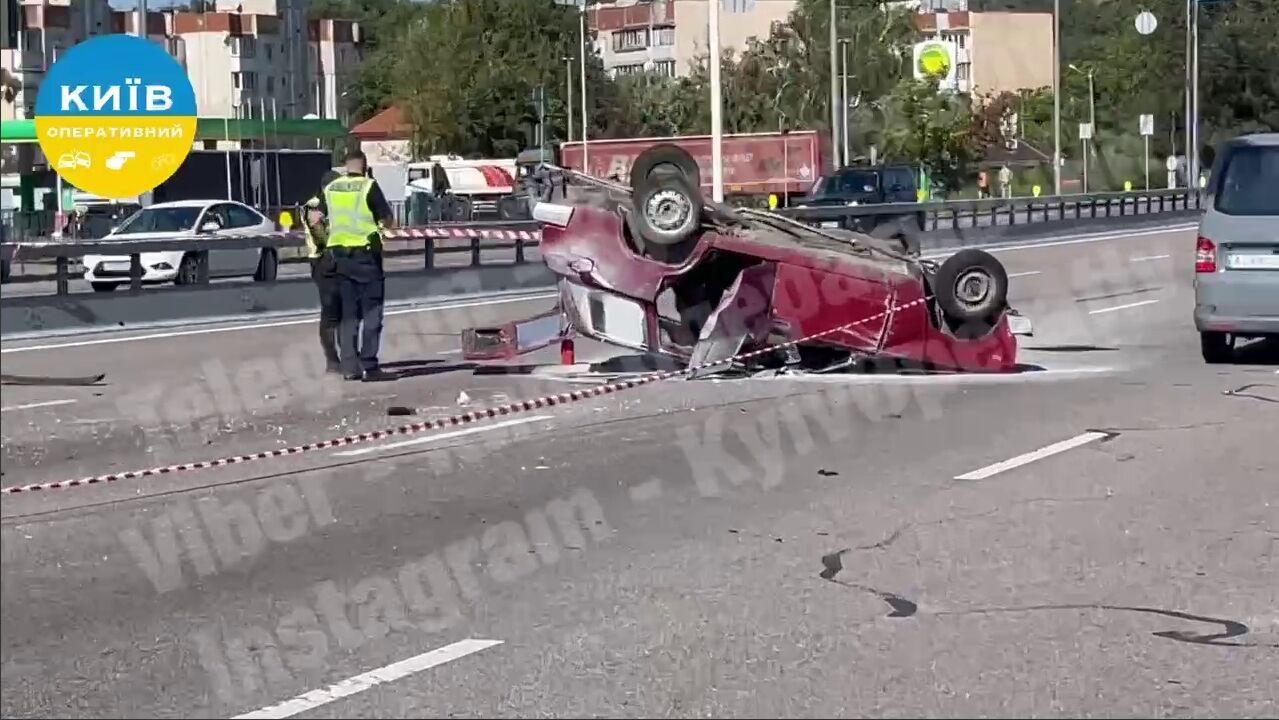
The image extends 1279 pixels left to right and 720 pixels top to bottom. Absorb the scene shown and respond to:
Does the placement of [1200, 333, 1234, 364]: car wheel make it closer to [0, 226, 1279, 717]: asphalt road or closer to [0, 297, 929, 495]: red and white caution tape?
[0, 226, 1279, 717]: asphalt road

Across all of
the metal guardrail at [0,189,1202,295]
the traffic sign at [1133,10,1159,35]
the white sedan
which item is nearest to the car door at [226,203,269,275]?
the white sedan

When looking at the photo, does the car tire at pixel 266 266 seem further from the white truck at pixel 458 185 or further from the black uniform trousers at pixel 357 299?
the white truck at pixel 458 185

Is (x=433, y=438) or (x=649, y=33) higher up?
(x=649, y=33)

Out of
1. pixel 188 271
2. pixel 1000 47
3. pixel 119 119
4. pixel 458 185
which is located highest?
pixel 1000 47

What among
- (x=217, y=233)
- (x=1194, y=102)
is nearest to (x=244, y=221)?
(x=217, y=233)

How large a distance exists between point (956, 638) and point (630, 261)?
802 centimetres

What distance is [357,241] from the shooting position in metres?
15.5

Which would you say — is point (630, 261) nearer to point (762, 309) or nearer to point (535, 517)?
point (762, 309)

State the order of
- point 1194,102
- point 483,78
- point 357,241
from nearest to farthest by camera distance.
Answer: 1. point 357,241
2. point 1194,102
3. point 483,78

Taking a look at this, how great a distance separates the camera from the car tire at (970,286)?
1491cm

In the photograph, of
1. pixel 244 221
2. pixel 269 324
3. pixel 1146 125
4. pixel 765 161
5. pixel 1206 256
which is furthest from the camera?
pixel 1146 125

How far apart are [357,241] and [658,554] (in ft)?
24.5

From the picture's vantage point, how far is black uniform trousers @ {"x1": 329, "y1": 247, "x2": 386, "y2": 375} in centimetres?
1557

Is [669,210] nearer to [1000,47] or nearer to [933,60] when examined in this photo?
[933,60]
